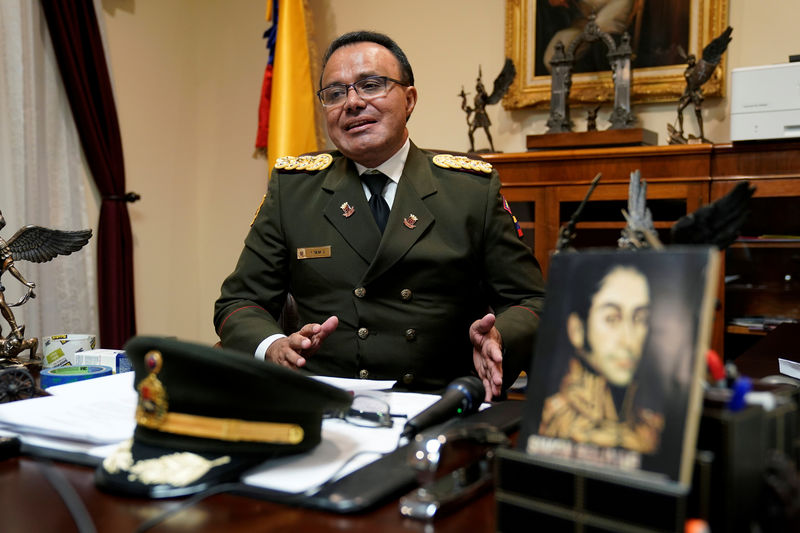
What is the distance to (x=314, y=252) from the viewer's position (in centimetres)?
179

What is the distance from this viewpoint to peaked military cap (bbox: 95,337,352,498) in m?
0.72

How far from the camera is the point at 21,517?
0.66 meters

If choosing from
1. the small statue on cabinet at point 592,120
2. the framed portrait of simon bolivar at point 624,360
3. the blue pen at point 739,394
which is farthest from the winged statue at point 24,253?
the small statue on cabinet at point 592,120

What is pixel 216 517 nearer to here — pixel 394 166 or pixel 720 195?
pixel 394 166

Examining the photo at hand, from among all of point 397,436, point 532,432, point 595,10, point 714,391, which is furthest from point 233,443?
point 595,10

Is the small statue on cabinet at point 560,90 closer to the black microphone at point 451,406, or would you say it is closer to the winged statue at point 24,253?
the winged statue at point 24,253

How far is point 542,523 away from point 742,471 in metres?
0.15

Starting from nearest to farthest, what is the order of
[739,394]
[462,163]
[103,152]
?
[739,394], [462,163], [103,152]

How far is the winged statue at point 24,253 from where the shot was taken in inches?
59.7

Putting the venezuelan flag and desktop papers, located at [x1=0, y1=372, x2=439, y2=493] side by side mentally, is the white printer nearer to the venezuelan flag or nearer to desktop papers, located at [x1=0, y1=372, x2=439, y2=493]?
the venezuelan flag

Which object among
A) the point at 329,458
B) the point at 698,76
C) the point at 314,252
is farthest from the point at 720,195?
the point at 329,458

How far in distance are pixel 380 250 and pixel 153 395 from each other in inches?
38.2

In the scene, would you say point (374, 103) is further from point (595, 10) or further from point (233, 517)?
point (595, 10)

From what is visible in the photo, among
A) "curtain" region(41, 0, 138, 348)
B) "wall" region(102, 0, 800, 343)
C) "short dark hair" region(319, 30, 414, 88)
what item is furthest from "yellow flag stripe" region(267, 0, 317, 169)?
"short dark hair" region(319, 30, 414, 88)
